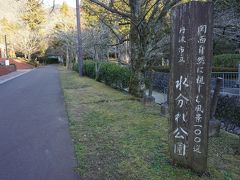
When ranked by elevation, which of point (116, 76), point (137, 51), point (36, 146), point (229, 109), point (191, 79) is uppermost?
point (137, 51)

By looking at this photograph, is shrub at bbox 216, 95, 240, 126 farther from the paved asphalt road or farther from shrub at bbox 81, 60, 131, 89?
shrub at bbox 81, 60, 131, 89

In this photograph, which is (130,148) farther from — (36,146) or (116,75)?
(116,75)

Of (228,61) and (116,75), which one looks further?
(228,61)

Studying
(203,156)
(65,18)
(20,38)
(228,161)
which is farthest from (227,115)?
(20,38)

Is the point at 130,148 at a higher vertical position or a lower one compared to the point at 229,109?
lower

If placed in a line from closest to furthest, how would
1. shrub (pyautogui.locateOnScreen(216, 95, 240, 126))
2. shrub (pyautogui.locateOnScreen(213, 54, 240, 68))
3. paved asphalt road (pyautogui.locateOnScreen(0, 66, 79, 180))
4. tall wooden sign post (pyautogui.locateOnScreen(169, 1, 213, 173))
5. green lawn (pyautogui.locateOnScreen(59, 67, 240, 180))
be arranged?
tall wooden sign post (pyautogui.locateOnScreen(169, 1, 213, 173)), green lawn (pyautogui.locateOnScreen(59, 67, 240, 180)), paved asphalt road (pyautogui.locateOnScreen(0, 66, 79, 180)), shrub (pyautogui.locateOnScreen(216, 95, 240, 126)), shrub (pyautogui.locateOnScreen(213, 54, 240, 68))

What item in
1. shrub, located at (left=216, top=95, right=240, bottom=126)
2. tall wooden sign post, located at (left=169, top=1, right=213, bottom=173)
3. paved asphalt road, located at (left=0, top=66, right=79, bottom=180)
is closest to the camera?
tall wooden sign post, located at (left=169, top=1, right=213, bottom=173)

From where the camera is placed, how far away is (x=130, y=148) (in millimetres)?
4938


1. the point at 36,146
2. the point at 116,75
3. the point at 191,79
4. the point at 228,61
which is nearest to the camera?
the point at 191,79

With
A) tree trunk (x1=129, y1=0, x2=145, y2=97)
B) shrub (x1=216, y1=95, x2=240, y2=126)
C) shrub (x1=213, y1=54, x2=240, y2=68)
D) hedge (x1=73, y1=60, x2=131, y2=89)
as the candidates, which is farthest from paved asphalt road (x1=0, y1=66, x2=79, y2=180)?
shrub (x1=213, y1=54, x2=240, y2=68)

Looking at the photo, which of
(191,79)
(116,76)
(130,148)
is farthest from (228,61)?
(191,79)

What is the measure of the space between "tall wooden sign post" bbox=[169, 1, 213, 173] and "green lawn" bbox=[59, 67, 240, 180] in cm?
38

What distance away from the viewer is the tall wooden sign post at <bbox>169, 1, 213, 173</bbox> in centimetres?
368

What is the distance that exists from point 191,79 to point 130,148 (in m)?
1.77
